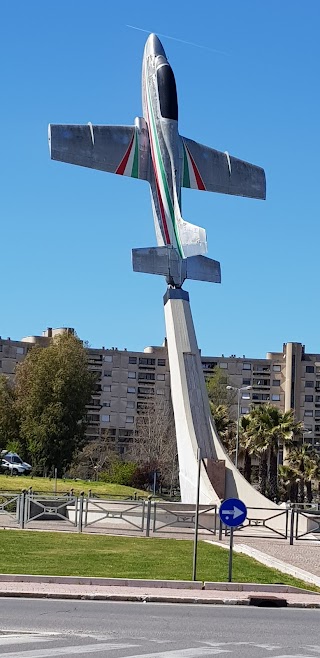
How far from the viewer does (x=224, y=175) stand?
48.7 m

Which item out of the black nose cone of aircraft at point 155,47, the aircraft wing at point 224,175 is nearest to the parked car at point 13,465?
the aircraft wing at point 224,175

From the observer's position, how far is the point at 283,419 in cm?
6259

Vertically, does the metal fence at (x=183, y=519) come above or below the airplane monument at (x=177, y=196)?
below

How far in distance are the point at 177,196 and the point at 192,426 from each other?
955 centimetres

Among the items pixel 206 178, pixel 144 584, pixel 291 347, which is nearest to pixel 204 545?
pixel 144 584

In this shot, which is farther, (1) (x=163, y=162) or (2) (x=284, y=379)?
(2) (x=284, y=379)

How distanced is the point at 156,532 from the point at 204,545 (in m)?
4.42

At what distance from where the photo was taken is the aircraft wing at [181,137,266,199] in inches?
1881

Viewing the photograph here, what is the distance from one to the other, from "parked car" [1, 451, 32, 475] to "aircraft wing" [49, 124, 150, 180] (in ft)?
82.9

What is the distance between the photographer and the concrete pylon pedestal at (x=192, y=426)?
134 ft

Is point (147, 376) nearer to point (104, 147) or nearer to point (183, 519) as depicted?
point (104, 147)

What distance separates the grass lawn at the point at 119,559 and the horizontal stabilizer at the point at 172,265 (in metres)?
16.9

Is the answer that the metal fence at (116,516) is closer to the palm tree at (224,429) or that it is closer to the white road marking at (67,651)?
the white road marking at (67,651)

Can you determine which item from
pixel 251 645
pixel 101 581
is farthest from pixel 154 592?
pixel 251 645
